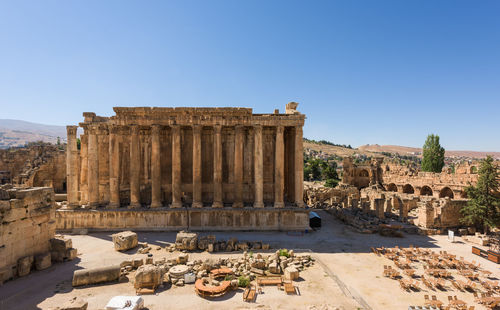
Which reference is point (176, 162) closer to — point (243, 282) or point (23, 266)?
point (23, 266)

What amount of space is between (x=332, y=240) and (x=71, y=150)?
76.5 feet

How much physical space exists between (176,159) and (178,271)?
1072cm

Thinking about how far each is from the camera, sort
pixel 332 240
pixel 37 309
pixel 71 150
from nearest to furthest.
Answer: pixel 37 309
pixel 332 240
pixel 71 150

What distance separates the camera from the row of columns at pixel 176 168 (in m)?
20.8

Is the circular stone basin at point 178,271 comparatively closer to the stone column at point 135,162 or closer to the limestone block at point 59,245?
the limestone block at point 59,245

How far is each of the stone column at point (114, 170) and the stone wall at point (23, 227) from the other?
577 centimetres

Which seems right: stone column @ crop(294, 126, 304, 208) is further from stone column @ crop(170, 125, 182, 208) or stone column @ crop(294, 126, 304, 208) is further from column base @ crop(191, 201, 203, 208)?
stone column @ crop(170, 125, 182, 208)

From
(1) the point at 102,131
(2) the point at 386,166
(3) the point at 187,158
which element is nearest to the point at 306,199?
(3) the point at 187,158

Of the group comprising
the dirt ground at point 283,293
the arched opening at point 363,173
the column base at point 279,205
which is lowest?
the dirt ground at point 283,293

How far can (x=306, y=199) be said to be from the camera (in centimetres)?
3678

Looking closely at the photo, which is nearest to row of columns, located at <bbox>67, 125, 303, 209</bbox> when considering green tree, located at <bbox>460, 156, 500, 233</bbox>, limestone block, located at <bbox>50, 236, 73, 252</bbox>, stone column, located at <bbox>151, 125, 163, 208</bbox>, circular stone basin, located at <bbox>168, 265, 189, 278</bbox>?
stone column, located at <bbox>151, 125, 163, 208</bbox>

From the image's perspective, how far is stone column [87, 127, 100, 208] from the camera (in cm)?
2070

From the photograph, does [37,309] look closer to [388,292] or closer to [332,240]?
[388,292]

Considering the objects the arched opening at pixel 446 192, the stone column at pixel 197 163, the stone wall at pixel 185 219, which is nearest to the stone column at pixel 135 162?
the stone wall at pixel 185 219
